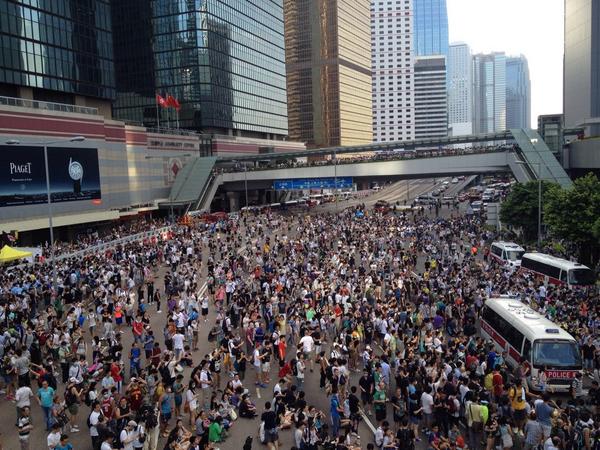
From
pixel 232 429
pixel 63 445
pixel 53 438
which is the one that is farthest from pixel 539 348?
pixel 53 438

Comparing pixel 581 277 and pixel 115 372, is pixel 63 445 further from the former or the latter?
pixel 581 277

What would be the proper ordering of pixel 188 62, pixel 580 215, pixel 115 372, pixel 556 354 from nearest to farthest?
pixel 115 372, pixel 556 354, pixel 580 215, pixel 188 62

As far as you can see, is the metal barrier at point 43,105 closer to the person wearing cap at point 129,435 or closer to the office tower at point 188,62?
the office tower at point 188,62

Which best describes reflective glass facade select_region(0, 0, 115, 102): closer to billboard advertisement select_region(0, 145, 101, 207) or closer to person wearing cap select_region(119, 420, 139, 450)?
billboard advertisement select_region(0, 145, 101, 207)

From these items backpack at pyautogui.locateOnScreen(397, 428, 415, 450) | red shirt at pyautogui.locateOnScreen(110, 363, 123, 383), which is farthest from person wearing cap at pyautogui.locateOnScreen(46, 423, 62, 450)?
backpack at pyautogui.locateOnScreen(397, 428, 415, 450)

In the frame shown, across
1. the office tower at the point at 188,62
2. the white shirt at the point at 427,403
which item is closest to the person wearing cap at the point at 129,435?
the white shirt at the point at 427,403

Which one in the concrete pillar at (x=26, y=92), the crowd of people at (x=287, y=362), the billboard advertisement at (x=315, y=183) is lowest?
the crowd of people at (x=287, y=362)
